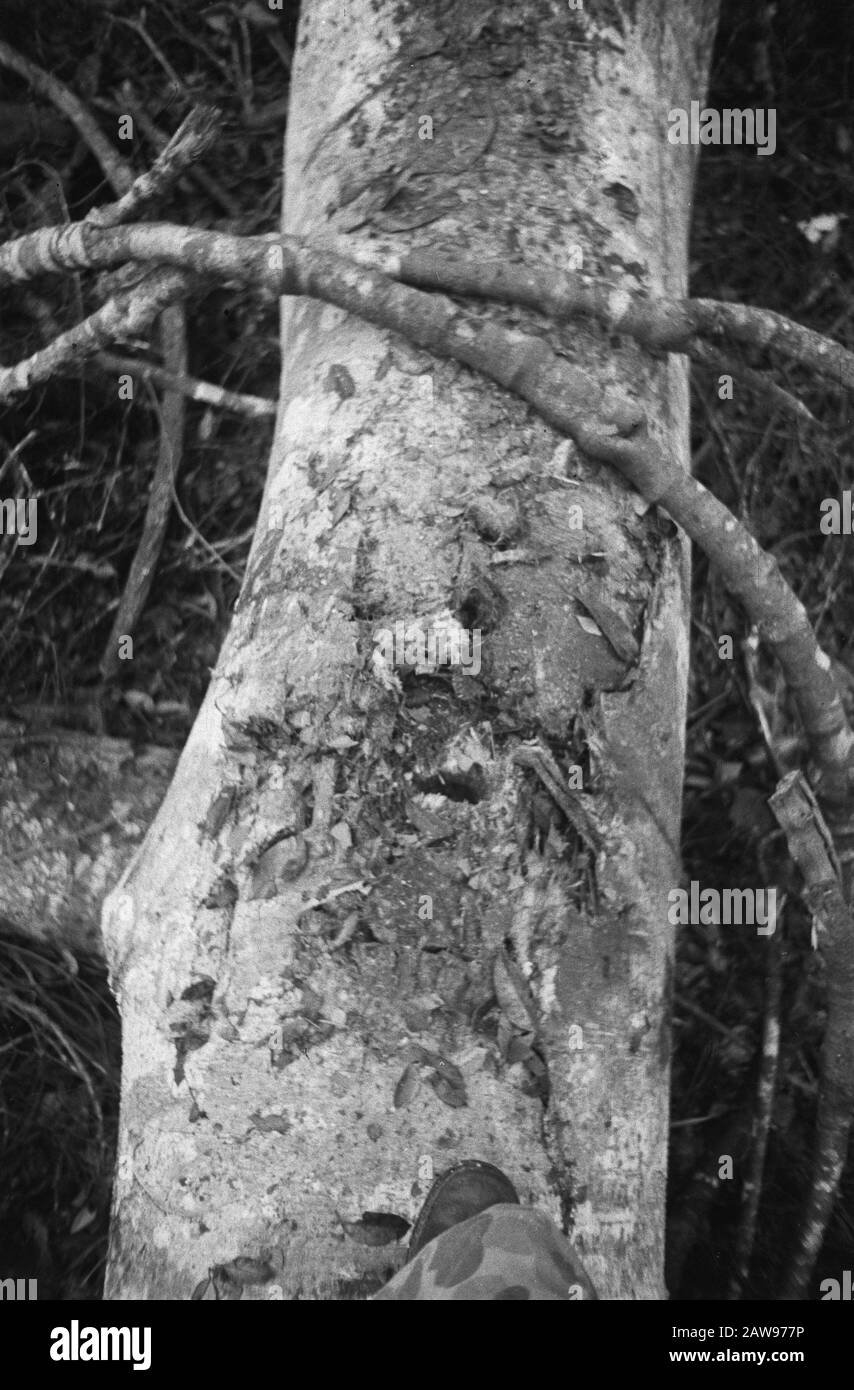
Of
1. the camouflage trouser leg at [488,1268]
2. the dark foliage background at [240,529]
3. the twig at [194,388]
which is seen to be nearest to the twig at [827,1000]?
the dark foliage background at [240,529]

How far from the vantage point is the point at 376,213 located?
176 cm

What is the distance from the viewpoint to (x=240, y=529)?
8.52ft

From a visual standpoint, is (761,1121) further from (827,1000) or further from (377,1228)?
(377,1228)

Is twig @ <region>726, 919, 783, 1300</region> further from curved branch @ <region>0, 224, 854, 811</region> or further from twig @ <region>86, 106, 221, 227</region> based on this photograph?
twig @ <region>86, 106, 221, 227</region>

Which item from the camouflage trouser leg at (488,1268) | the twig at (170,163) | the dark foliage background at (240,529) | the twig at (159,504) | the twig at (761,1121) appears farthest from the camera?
the twig at (159,504)

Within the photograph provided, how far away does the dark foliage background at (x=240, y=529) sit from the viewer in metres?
2.32

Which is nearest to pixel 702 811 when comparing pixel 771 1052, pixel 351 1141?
pixel 771 1052

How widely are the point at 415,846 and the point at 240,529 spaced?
137 cm

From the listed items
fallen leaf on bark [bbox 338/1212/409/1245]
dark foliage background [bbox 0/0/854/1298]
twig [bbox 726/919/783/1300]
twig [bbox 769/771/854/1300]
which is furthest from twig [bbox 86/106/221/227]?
twig [bbox 726/919/783/1300]

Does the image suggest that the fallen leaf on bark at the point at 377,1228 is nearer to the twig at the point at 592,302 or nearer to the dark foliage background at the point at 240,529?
the dark foliage background at the point at 240,529

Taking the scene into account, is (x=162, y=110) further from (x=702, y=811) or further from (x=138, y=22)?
(x=702, y=811)

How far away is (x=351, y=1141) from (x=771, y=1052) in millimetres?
1220

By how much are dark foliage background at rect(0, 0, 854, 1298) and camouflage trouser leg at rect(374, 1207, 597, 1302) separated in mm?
1035

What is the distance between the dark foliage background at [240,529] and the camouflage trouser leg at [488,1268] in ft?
3.40
